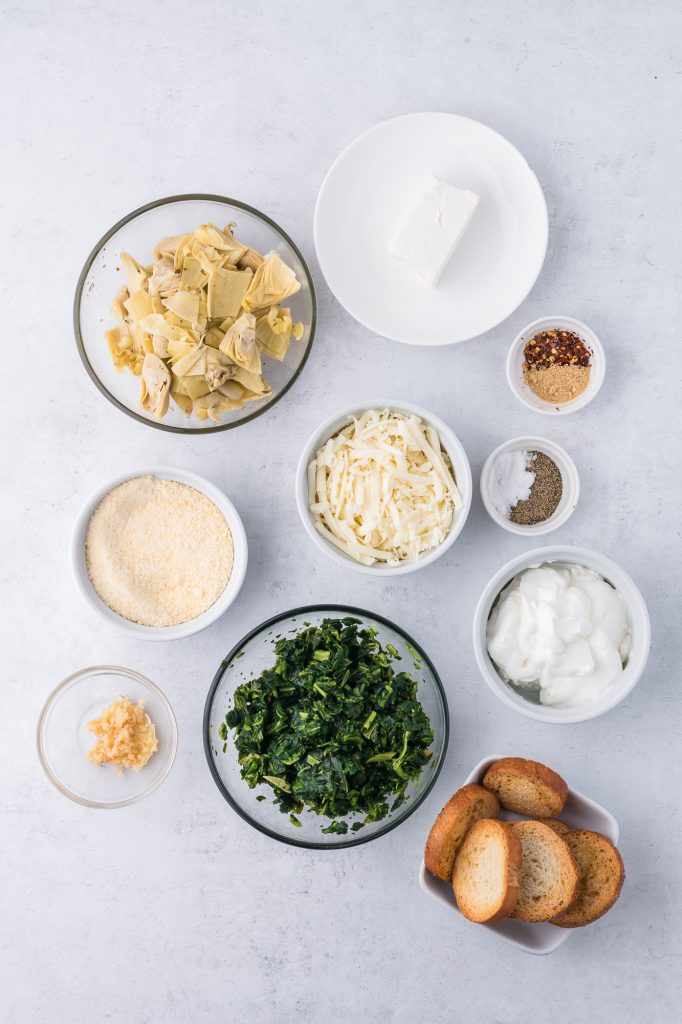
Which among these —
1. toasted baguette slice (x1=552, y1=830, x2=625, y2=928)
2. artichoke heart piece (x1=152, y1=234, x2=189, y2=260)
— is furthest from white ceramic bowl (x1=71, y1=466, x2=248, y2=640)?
toasted baguette slice (x1=552, y1=830, x2=625, y2=928)

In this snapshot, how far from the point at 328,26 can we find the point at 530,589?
5.34 feet

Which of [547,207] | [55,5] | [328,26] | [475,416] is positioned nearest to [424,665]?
[475,416]

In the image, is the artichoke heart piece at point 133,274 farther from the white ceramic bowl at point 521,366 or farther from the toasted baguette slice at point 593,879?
the toasted baguette slice at point 593,879

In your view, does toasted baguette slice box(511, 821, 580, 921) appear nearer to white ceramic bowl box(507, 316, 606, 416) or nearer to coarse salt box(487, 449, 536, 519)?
coarse salt box(487, 449, 536, 519)

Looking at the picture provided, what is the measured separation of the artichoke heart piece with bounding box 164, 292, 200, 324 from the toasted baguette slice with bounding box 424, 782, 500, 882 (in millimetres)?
1319

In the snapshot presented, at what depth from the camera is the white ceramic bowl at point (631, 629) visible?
5.86ft

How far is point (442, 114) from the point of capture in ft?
6.24

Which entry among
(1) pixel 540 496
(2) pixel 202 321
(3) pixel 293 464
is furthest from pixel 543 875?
(2) pixel 202 321

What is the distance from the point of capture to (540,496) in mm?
1954

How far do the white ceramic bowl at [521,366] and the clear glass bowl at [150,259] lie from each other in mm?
558

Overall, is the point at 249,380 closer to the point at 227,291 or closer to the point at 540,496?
the point at 227,291

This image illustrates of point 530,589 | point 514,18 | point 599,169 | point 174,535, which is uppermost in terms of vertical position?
point 514,18

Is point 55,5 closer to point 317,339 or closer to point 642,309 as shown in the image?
point 317,339

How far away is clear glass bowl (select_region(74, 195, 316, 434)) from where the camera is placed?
1.92 metres
